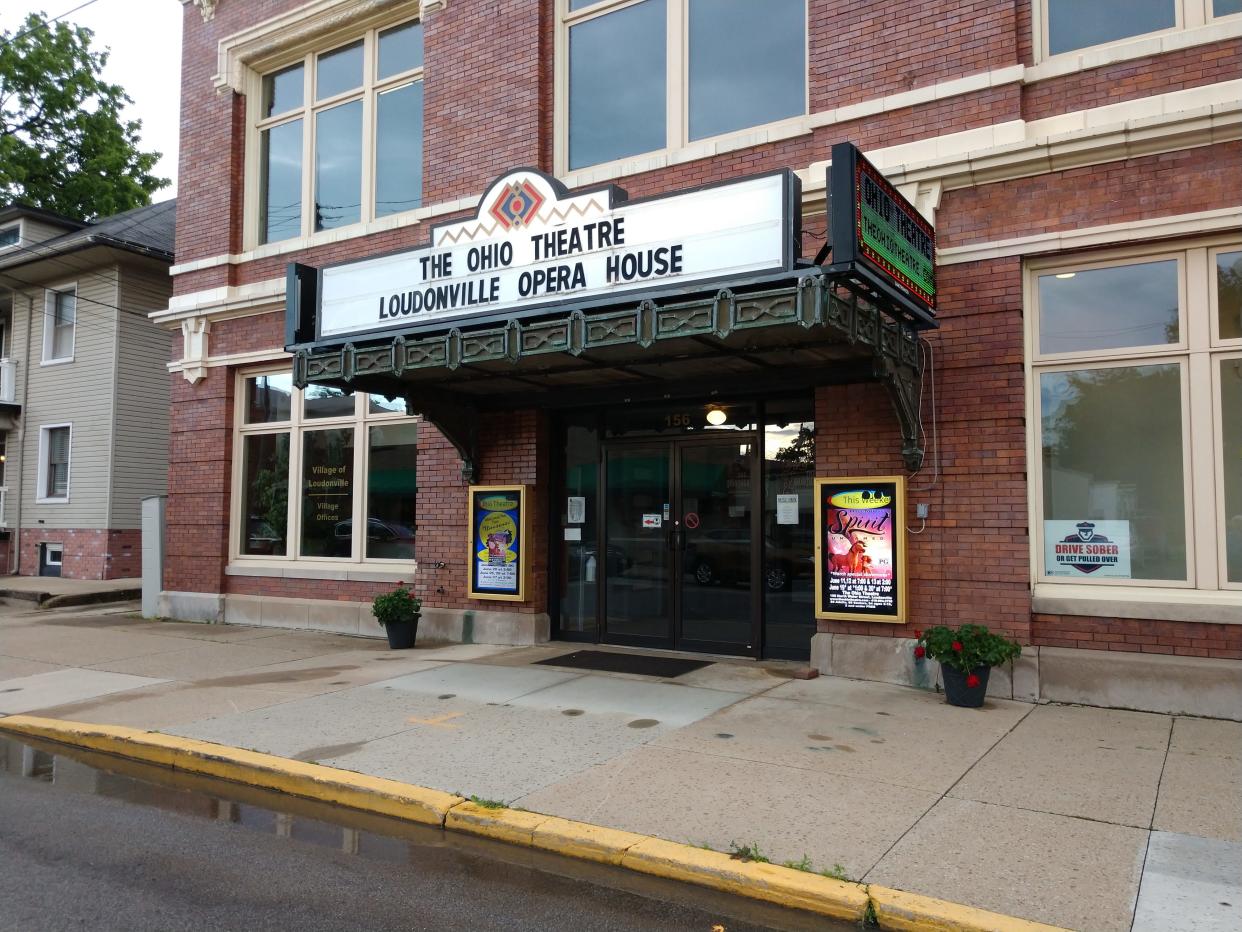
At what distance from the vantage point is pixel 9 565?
67.7 feet

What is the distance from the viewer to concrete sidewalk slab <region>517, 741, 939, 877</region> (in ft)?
15.6

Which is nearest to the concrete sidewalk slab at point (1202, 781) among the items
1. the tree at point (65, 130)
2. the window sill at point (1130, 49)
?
the window sill at point (1130, 49)

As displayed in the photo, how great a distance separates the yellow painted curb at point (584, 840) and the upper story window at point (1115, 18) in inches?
301

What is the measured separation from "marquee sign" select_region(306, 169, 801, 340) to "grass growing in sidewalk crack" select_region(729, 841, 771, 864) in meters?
4.07

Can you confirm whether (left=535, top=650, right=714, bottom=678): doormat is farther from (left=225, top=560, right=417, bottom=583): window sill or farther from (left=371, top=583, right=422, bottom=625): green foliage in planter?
(left=225, top=560, right=417, bottom=583): window sill

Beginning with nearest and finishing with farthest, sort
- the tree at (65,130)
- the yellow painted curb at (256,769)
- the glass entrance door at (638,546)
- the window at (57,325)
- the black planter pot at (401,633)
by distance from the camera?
the yellow painted curb at (256,769) → the glass entrance door at (638,546) → the black planter pot at (401,633) → the window at (57,325) → the tree at (65,130)

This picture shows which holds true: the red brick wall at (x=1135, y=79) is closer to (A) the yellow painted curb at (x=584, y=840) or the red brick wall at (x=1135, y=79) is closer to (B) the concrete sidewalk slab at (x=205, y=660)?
(A) the yellow painted curb at (x=584, y=840)

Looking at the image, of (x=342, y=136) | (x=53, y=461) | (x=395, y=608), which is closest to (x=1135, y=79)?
(x=395, y=608)

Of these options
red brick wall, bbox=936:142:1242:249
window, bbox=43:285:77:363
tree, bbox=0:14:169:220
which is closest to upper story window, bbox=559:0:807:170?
red brick wall, bbox=936:142:1242:249

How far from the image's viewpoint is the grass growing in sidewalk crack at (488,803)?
17.5 ft

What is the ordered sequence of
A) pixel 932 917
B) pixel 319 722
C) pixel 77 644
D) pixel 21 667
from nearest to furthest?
pixel 932 917
pixel 319 722
pixel 21 667
pixel 77 644

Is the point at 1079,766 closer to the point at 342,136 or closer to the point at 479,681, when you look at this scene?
the point at 479,681

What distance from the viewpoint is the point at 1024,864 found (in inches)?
175

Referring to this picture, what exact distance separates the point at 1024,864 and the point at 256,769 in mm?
4702
